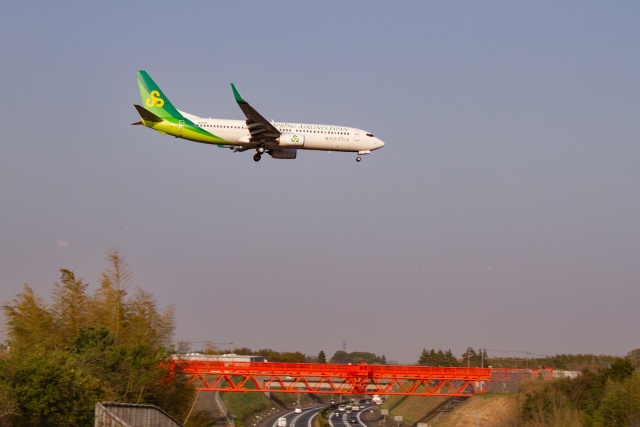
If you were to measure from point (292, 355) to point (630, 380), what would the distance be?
12147 centimetres

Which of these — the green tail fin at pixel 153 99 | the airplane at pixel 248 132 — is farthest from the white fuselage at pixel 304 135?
the green tail fin at pixel 153 99

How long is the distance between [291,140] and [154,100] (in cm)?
1500

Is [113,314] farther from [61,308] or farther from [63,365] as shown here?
[63,365]

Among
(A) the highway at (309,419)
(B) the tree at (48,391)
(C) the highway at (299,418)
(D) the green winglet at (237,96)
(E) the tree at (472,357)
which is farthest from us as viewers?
(E) the tree at (472,357)

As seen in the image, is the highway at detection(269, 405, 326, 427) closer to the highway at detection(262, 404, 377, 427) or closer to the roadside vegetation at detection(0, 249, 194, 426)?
the highway at detection(262, 404, 377, 427)

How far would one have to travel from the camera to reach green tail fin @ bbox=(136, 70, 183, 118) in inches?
2448

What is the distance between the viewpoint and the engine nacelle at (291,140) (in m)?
58.9

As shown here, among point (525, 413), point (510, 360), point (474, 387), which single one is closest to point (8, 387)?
point (525, 413)

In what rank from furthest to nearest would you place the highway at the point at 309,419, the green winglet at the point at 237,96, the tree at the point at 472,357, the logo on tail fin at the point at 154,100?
the tree at the point at 472,357, the highway at the point at 309,419, the logo on tail fin at the point at 154,100, the green winglet at the point at 237,96

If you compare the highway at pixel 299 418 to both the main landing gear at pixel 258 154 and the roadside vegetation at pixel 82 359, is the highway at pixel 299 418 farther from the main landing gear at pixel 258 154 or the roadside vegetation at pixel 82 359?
the main landing gear at pixel 258 154

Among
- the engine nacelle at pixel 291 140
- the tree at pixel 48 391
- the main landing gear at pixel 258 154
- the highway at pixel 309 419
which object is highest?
the engine nacelle at pixel 291 140

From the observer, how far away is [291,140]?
59.2 metres

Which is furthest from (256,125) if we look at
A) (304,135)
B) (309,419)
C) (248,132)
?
(309,419)

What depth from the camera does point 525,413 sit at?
239 ft
